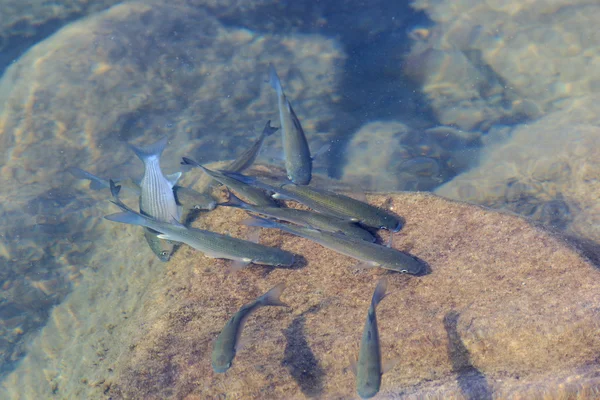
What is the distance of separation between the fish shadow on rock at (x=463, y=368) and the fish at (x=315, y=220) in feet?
3.75

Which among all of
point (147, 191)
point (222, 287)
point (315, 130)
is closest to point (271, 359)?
point (222, 287)

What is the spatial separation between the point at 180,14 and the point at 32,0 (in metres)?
4.30

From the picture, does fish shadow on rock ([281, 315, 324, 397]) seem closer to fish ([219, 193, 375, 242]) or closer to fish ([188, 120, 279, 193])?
fish ([219, 193, 375, 242])

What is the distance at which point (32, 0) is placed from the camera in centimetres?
1005

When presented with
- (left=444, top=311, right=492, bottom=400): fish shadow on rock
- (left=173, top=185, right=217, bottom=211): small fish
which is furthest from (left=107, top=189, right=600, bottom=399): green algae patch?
(left=173, top=185, right=217, bottom=211): small fish

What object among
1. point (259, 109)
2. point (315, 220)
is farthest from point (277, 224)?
point (259, 109)

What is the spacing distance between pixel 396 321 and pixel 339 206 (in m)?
1.27

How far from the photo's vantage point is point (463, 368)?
272 cm

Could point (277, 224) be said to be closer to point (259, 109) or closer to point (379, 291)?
point (379, 291)

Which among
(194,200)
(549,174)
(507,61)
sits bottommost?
(549,174)

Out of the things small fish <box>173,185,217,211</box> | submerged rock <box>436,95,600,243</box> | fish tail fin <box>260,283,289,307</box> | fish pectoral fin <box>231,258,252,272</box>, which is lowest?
submerged rock <box>436,95,600,243</box>

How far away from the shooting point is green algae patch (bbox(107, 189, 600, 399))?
8.62 feet

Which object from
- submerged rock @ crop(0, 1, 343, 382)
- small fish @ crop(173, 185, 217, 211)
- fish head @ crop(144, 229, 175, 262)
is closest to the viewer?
fish head @ crop(144, 229, 175, 262)

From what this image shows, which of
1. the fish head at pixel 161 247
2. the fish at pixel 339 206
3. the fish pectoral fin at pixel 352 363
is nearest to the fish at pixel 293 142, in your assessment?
the fish at pixel 339 206
